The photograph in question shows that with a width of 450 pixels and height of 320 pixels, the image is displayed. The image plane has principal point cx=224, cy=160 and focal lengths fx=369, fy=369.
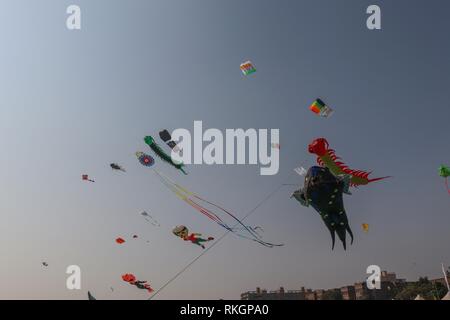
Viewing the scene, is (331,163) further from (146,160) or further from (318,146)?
(146,160)

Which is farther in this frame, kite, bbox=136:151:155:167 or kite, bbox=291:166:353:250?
kite, bbox=136:151:155:167

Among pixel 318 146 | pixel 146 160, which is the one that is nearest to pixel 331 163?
pixel 318 146

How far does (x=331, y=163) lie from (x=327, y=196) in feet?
7.74

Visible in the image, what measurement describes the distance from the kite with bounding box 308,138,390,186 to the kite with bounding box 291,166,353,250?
1081mm

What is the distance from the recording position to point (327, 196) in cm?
2116

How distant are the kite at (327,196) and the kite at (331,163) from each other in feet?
3.55

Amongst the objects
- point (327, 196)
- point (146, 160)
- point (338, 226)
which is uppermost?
point (146, 160)

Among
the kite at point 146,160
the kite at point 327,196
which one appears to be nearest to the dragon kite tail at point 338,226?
the kite at point 327,196

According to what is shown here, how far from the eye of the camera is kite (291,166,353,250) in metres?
20.9

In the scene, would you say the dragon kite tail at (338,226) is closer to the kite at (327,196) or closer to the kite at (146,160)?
the kite at (327,196)

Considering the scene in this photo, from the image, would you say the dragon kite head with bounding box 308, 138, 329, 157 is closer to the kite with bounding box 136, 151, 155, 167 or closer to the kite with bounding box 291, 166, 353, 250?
the kite with bounding box 291, 166, 353, 250

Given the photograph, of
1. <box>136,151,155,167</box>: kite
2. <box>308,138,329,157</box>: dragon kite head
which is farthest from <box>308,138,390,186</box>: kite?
<box>136,151,155,167</box>: kite
